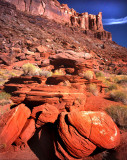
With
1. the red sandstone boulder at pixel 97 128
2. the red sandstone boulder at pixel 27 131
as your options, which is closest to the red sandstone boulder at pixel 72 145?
the red sandstone boulder at pixel 97 128

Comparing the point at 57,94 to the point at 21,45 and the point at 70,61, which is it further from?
the point at 21,45

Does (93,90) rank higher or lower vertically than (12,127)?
higher

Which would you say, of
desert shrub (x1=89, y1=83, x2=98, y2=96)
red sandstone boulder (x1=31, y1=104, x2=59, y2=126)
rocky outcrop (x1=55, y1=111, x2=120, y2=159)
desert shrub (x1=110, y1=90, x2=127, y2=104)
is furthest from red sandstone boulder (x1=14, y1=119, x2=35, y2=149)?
desert shrub (x1=110, y1=90, x2=127, y2=104)

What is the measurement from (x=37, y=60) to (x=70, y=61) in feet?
29.3

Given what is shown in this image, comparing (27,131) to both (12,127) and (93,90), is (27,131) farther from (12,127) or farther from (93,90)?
(93,90)

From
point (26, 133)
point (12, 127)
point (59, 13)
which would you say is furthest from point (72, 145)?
point (59, 13)

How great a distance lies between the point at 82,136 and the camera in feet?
7.86

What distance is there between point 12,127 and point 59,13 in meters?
65.5

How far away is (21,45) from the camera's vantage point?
22016mm

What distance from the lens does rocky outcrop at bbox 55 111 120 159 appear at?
2.25m

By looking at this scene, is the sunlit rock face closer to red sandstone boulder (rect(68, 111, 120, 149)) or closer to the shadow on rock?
the shadow on rock

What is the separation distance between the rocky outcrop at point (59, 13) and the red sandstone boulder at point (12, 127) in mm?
52448

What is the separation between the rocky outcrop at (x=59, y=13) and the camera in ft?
138

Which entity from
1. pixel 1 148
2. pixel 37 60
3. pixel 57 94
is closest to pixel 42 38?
pixel 37 60
